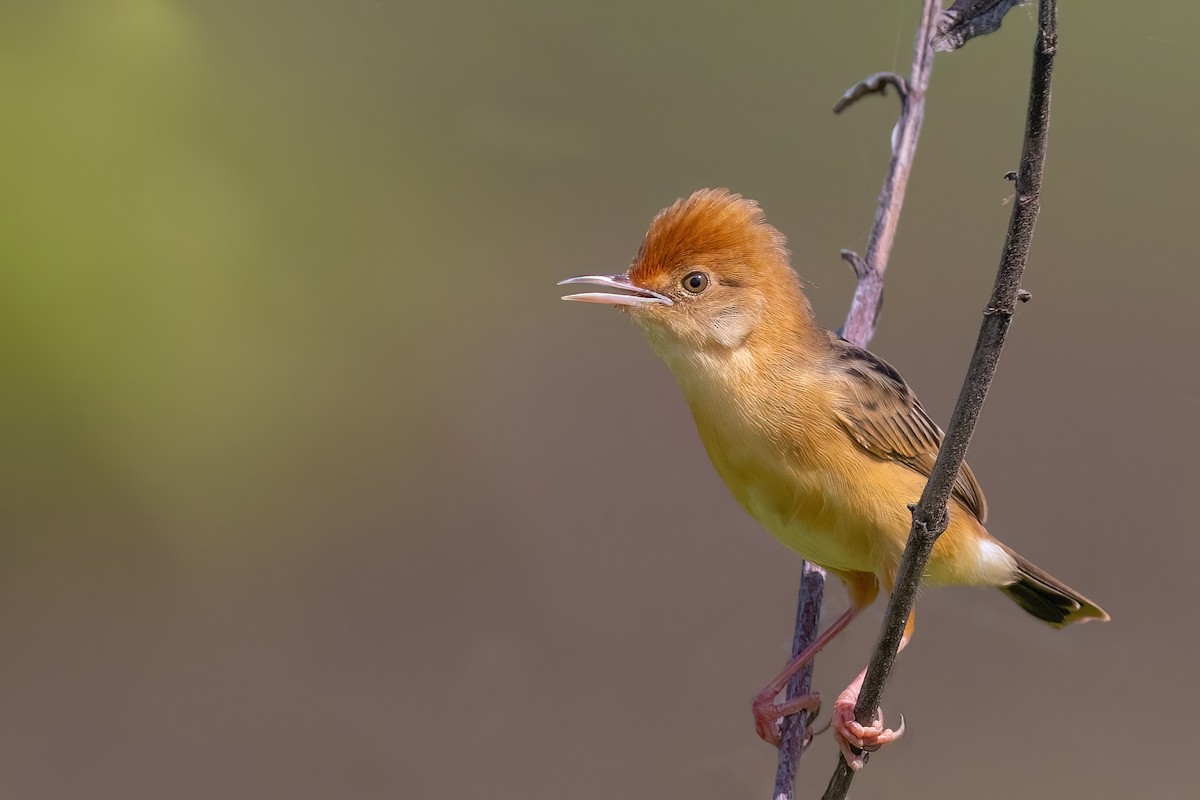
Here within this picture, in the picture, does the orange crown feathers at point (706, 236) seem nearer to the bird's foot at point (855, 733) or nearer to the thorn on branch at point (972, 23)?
the thorn on branch at point (972, 23)

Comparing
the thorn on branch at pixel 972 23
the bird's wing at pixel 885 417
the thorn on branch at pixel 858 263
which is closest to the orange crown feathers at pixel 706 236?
the bird's wing at pixel 885 417

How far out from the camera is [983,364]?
1.39m

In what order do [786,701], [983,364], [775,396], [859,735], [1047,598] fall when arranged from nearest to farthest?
[983,364], [859,735], [775,396], [786,701], [1047,598]

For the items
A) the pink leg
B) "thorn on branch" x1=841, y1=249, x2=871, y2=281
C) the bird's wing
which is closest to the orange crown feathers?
the bird's wing

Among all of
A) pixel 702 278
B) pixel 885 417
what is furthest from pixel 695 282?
pixel 885 417

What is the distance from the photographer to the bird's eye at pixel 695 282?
2.37 meters

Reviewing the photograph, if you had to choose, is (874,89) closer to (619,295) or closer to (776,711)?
(619,295)

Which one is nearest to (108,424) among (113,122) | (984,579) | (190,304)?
(190,304)

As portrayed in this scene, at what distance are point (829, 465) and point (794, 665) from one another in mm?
515

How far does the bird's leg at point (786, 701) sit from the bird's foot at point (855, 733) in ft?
0.22

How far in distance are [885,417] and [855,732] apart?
688 millimetres

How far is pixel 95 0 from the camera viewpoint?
2352 mm

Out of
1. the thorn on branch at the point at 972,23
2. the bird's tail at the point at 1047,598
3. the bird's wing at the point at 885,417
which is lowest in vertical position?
the bird's tail at the point at 1047,598

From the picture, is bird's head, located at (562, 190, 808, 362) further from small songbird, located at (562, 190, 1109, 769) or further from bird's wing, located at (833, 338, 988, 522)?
bird's wing, located at (833, 338, 988, 522)
